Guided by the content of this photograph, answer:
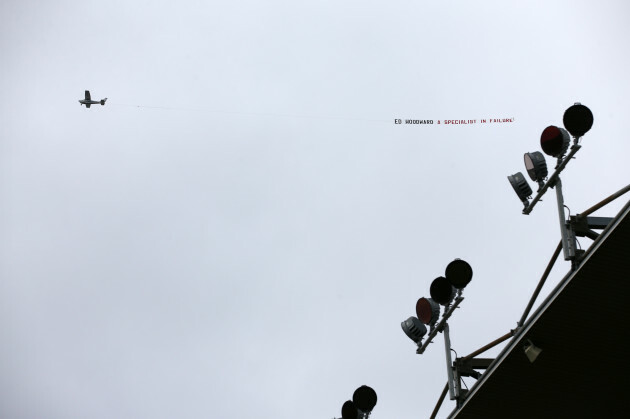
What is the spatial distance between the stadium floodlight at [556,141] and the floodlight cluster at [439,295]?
3.80 m

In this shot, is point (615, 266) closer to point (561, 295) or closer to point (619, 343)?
point (561, 295)

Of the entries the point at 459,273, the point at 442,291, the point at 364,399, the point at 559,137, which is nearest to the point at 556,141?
the point at 559,137

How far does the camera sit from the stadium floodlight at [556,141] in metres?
18.8

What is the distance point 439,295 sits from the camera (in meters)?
21.2

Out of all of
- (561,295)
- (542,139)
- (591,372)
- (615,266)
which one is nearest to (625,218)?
(615,266)

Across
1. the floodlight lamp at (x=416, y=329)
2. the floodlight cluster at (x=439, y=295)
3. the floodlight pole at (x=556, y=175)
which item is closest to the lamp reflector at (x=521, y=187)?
the floodlight pole at (x=556, y=175)

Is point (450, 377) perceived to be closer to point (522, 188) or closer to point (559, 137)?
point (522, 188)

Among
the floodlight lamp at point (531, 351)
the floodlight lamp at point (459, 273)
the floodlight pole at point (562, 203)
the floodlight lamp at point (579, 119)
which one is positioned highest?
the floodlight lamp at point (579, 119)

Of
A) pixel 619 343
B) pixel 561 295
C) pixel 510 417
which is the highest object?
pixel 561 295

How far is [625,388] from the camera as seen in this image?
1972cm

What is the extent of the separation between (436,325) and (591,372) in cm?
446

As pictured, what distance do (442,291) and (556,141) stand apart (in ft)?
17.5

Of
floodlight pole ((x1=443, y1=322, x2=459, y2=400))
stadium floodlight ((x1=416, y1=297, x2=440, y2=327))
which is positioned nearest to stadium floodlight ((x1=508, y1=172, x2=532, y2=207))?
stadium floodlight ((x1=416, y1=297, x2=440, y2=327))

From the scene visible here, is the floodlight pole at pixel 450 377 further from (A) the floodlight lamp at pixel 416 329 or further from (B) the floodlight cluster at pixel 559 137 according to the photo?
(B) the floodlight cluster at pixel 559 137
